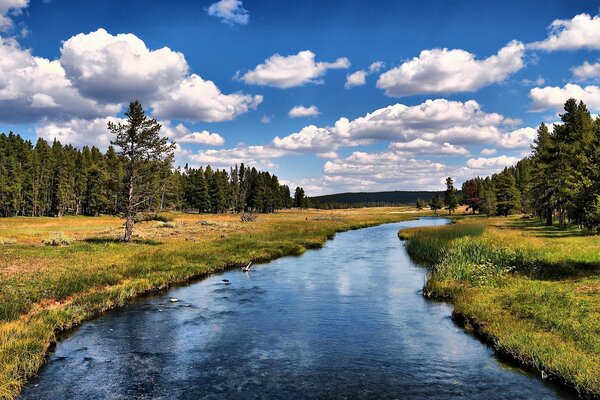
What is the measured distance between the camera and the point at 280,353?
16.5m

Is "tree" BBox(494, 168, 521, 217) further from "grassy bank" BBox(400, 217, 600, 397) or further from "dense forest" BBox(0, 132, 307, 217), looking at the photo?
"dense forest" BBox(0, 132, 307, 217)

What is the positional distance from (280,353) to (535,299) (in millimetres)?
12422

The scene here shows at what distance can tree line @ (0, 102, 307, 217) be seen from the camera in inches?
1758

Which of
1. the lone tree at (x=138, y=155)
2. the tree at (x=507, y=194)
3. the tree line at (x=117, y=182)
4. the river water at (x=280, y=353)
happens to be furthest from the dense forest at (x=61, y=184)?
the tree at (x=507, y=194)

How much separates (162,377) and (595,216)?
24447 millimetres

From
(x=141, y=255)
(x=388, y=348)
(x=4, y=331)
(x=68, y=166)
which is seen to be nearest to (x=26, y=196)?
(x=68, y=166)

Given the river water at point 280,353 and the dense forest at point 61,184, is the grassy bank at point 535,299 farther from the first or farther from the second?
the dense forest at point 61,184

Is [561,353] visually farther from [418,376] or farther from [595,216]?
[595,216]

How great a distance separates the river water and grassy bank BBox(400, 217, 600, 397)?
0.81 metres

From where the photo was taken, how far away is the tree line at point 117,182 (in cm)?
4466

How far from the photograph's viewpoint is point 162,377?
1419 centimetres

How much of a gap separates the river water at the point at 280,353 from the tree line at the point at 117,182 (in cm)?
2143

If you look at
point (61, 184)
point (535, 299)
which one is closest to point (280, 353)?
point (535, 299)

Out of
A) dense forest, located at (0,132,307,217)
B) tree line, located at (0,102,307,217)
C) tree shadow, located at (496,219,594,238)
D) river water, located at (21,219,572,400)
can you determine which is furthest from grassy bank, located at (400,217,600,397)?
dense forest, located at (0,132,307,217)
